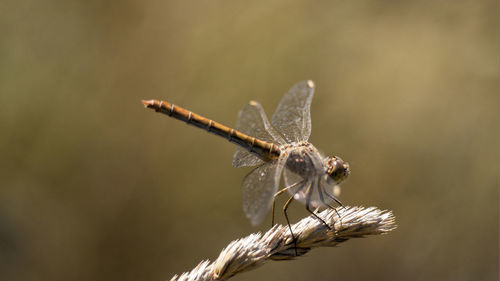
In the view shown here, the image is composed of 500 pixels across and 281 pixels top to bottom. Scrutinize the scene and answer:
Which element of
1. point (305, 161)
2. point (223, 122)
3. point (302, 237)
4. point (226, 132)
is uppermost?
point (223, 122)

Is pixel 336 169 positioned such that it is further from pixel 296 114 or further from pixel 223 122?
pixel 223 122

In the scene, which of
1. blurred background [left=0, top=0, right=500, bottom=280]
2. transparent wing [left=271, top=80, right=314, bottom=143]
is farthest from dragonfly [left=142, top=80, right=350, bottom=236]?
blurred background [left=0, top=0, right=500, bottom=280]

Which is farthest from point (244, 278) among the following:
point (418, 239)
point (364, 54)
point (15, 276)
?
point (364, 54)

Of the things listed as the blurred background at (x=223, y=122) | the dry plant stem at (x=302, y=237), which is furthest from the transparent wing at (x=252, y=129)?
the blurred background at (x=223, y=122)

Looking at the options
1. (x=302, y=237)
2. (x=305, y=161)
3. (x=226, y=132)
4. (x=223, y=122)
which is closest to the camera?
(x=302, y=237)

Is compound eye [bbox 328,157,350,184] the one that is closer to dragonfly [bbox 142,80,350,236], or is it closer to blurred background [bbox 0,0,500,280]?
dragonfly [bbox 142,80,350,236]

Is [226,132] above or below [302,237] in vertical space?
above

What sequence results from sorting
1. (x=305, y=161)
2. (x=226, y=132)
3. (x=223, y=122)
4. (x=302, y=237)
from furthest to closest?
1. (x=223, y=122)
2. (x=226, y=132)
3. (x=305, y=161)
4. (x=302, y=237)

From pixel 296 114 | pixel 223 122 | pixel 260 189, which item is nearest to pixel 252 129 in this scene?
pixel 296 114

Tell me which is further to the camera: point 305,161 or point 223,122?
point 223,122
